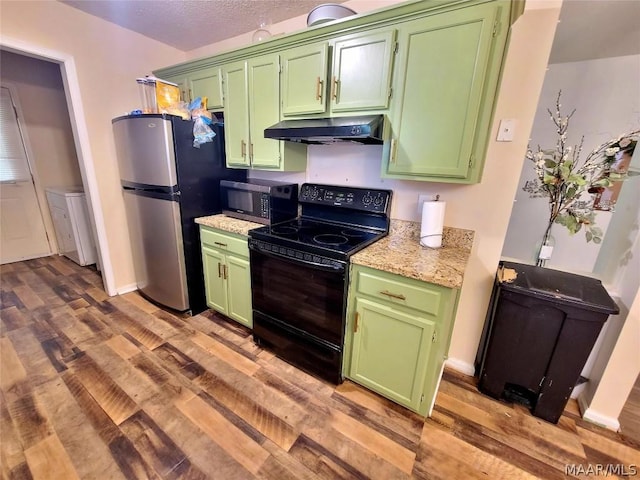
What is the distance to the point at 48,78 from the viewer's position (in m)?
3.44

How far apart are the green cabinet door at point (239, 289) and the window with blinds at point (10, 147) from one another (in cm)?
352

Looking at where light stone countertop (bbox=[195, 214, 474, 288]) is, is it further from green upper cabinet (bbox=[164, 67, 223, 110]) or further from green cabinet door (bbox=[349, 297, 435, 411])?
green upper cabinet (bbox=[164, 67, 223, 110])

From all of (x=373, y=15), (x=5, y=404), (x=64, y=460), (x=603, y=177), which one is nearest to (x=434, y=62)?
(x=373, y=15)

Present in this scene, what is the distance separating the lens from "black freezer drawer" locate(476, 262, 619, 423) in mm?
1372

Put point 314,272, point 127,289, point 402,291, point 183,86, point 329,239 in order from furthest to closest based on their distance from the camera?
1. point 127,289
2. point 183,86
3. point 329,239
4. point 314,272
5. point 402,291

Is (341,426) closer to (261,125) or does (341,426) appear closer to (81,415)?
(81,415)

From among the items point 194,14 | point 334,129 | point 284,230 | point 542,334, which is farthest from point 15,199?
point 542,334

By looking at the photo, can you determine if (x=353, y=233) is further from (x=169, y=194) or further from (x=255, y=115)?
(x=169, y=194)

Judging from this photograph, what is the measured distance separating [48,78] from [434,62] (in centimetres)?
476

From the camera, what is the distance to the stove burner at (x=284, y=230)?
1804 mm

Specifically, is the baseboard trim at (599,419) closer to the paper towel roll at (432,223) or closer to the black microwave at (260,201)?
the paper towel roll at (432,223)

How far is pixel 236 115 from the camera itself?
6.98ft

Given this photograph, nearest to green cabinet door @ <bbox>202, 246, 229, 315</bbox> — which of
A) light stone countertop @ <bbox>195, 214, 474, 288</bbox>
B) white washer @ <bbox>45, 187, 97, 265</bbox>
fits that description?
light stone countertop @ <bbox>195, 214, 474, 288</bbox>

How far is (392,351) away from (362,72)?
1615 mm
